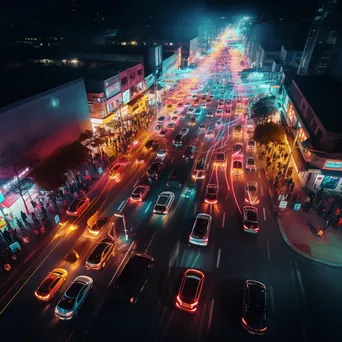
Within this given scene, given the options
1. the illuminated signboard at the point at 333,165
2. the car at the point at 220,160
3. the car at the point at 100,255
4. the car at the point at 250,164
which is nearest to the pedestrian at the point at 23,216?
the car at the point at 100,255

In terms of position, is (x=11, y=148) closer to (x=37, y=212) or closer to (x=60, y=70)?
(x=37, y=212)

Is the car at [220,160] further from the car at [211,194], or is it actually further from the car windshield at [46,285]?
the car windshield at [46,285]

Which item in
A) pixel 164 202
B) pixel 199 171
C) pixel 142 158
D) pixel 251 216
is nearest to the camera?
pixel 251 216

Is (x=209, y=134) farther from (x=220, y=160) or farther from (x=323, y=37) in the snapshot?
(x=323, y=37)

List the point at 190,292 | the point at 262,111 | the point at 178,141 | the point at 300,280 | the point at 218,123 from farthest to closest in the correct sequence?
1. the point at 218,123
2. the point at 262,111
3. the point at 178,141
4. the point at 300,280
5. the point at 190,292

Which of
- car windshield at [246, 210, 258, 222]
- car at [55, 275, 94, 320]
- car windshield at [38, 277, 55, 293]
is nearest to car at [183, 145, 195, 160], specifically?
car windshield at [246, 210, 258, 222]

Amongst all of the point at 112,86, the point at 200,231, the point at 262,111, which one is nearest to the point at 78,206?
the point at 200,231
